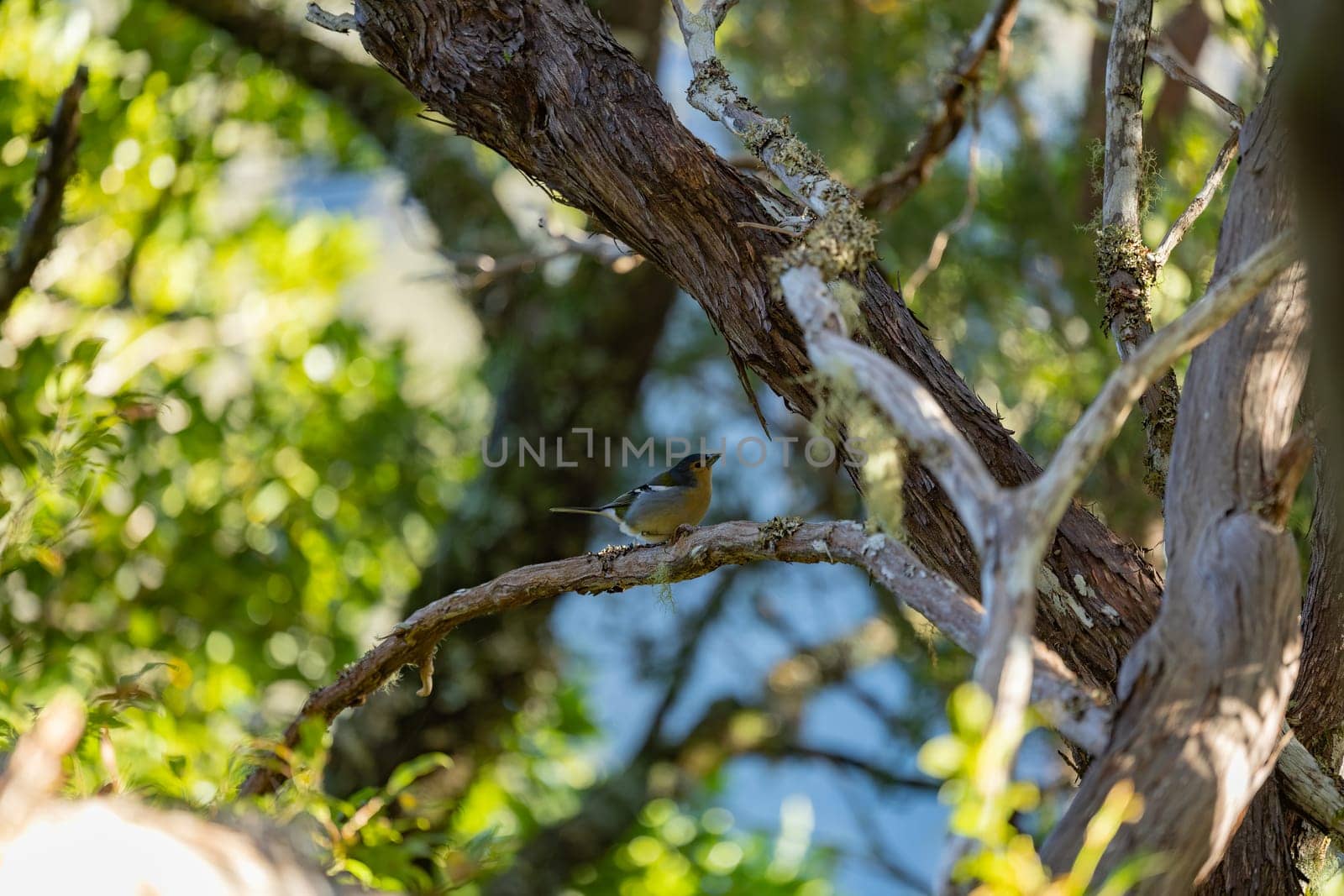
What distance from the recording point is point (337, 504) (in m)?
4.93

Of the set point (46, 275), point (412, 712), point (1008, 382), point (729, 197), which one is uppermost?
point (729, 197)

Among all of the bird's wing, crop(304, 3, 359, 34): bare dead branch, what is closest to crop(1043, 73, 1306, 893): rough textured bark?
crop(304, 3, 359, 34): bare dead branch

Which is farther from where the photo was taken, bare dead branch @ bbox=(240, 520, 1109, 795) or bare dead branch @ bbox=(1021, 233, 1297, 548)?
bare dead branch @ bbox=(240, 520, 1109, 795)

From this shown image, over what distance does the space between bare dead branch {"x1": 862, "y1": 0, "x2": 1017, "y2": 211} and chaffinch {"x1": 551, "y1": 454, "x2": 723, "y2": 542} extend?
3.38 ft

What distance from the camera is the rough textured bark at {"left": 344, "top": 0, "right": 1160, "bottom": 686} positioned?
1.84m

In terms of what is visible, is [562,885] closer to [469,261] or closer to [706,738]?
[706,738]

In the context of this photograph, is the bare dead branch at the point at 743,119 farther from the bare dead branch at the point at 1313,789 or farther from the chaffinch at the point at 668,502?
the chaffinch at the point at 668,502

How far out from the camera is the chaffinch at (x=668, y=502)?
11.6 ft

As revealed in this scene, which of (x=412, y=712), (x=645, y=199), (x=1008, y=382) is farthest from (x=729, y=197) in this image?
(x=412, y=712)

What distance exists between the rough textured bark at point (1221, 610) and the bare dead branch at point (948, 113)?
1.34m

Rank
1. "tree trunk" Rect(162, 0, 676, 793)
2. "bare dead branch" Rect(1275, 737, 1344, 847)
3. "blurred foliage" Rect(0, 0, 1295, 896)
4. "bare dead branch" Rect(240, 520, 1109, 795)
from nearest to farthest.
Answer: "bare dead branch" Rect(240, 520, 1109, 795)
"bare dead branch" Rect(1275, 737, 1344, 847)
"blurred foliage" Rect(0, 0, 1295, 896)
"tree trunk" Rect(162, 0, 676, 793)

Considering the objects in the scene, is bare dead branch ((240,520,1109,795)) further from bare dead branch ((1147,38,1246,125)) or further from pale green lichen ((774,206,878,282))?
bare dead branch ((1147,38,1246,125))

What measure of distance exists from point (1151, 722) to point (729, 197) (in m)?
1.06

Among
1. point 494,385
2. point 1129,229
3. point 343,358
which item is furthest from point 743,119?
point 343,358
